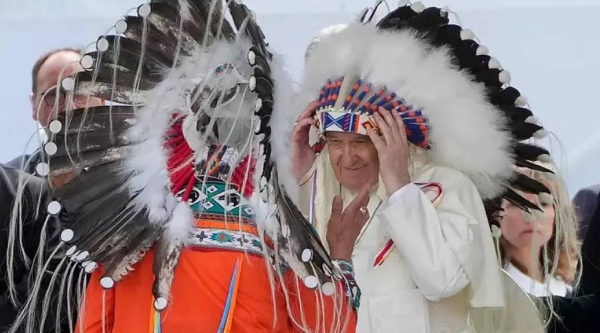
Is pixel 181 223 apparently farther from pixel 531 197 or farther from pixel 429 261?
pixel 531 197

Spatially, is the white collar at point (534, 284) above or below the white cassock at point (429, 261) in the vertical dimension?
below

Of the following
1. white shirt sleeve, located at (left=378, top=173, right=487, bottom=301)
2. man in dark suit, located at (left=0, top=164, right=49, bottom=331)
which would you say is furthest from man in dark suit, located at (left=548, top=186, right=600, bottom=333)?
man in dark suit, located at (left=0, top=164, right=49, bottom=331)

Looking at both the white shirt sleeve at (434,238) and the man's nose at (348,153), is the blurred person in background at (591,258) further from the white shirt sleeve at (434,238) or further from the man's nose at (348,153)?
the man's nose at (348,153)

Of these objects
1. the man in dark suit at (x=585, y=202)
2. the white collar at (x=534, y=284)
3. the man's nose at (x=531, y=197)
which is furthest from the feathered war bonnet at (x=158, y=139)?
the man in dark suit at (x=585, y=202)

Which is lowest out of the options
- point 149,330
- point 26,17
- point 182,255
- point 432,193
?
point 149,330

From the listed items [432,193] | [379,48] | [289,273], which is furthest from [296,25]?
[289,273]

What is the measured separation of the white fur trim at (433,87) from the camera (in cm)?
148

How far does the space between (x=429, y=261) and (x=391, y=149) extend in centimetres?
21

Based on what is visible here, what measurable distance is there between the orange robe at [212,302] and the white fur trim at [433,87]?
0.99 feet

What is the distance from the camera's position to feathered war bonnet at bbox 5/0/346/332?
132 centimetres

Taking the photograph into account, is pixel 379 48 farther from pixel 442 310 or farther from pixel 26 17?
pixel 26 17

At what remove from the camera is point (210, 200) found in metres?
1.35

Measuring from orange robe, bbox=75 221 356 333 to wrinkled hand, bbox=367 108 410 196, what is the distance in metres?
0.22

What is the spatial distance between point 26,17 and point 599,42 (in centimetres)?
143
